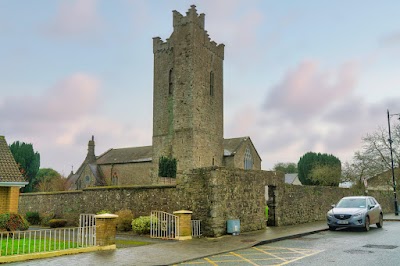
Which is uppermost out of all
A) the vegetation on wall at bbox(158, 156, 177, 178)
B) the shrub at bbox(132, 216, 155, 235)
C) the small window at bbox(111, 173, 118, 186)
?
the vegetation on wall at bbox(158, 156, 177, 178)

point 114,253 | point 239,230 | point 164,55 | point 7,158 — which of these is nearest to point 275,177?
point 239,230

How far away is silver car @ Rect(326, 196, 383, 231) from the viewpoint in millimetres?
18127

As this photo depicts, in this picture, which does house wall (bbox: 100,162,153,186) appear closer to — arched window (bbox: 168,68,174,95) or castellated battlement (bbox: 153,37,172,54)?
arched window (bbox: 168,68,174,95)

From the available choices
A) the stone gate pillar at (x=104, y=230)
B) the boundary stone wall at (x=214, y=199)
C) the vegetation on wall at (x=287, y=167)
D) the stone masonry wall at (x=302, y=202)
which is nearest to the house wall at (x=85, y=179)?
the boundary stone wall at (x=214, y=199)

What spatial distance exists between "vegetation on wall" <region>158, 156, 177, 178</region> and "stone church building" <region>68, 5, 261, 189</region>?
2.24 feet

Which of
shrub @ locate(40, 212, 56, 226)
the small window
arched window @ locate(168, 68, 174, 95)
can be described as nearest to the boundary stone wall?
shrub @ locate(40, 212, 56, 226)

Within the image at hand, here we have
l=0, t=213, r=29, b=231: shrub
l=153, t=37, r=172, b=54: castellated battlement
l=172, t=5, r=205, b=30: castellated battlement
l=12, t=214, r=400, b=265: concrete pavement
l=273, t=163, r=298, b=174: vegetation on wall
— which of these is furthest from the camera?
l=273, t=163, r=298, b=174: vegetation on wall

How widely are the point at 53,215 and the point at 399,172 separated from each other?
3556 centimetres

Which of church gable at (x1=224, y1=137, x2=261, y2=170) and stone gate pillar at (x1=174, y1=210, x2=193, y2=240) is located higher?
church gable at (x1=224, y1=137, x2=261, y2=170)

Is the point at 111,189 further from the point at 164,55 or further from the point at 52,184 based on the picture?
the point at 52,184

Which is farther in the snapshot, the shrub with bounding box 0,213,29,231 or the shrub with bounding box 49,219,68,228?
the shrub with bounding box 49,219,68,228

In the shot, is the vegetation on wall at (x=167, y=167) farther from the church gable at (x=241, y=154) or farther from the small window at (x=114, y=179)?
the small window at (x=114, y=179)

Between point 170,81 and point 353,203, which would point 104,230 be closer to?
point 353,203

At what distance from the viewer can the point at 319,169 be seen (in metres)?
49.5
